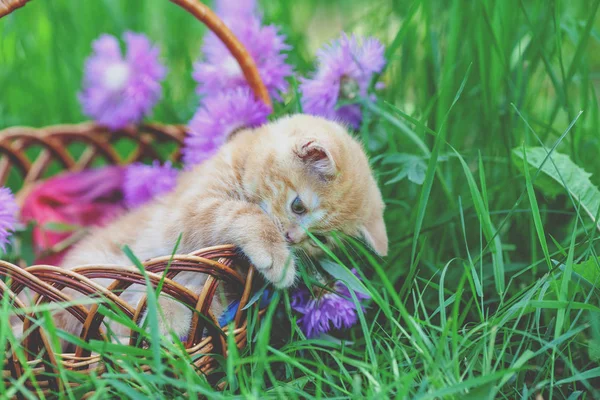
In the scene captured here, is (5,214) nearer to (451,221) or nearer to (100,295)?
(100,295)

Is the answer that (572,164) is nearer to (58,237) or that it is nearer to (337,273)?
(337,273)

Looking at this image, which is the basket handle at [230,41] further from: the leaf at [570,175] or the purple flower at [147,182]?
the leaf at [570,175]

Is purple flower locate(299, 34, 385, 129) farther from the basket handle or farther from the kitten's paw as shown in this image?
the kitten's paw

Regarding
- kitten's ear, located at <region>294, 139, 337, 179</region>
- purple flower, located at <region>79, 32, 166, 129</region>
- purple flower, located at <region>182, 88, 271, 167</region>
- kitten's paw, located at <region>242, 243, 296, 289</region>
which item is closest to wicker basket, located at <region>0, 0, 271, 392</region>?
kitten's paw, located at <region>242, 243, 296, 289</region>

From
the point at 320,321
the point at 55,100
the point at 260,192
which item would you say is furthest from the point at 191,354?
the point at 55,100

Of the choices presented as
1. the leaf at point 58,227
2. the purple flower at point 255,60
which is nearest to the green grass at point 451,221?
the purple flower at point 255,60
